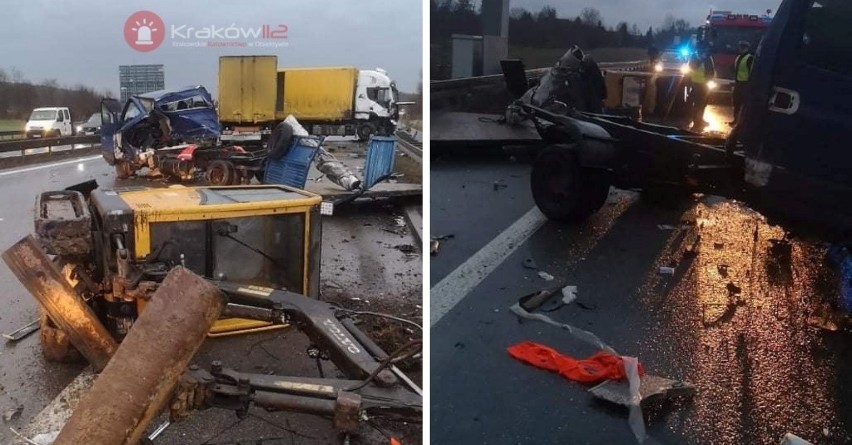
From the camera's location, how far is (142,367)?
112 cm

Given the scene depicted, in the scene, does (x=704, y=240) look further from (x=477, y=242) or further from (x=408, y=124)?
(x=408, y=124)

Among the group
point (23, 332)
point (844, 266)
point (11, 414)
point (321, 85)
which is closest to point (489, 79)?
point (844, 266)

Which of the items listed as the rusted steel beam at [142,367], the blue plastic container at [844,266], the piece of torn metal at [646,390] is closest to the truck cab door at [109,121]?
the rusted steel beam at [142,367]

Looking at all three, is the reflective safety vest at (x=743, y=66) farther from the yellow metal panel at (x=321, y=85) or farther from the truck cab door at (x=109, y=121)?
the truck cab door at (x=109, y=121)

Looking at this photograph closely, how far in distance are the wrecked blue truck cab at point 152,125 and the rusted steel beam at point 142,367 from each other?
0.71m

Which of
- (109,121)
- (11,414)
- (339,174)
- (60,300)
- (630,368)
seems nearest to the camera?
(630,368)

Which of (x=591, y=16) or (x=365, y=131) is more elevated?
(x=591, y=16)

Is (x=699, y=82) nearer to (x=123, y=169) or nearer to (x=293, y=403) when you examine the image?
(x=293, y=403)

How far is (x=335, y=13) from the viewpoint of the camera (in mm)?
1489

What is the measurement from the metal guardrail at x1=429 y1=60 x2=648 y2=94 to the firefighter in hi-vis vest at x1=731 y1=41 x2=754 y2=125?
0.16 meters

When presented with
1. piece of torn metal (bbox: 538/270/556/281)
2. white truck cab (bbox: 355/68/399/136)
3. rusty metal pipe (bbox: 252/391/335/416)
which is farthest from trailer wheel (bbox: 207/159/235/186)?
piece of torn metal (bbox: 538/270/556/281)

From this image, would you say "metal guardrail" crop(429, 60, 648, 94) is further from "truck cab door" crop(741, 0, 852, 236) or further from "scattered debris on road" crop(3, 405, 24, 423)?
"scattered debris on road" crop(3, 405, 24, 423)

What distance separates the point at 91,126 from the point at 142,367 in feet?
3.02

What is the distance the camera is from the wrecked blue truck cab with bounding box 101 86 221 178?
5.63 feet
